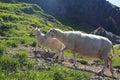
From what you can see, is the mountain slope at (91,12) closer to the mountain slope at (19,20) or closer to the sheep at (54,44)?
the mountain slope at (19,20)

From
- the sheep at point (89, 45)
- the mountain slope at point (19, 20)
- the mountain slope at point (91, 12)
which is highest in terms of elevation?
the sheep at point (89, 45)

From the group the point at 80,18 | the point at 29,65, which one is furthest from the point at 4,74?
the point at 80,18

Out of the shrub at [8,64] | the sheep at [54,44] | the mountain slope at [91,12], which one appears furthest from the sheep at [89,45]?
the mountain slope at [91,12]

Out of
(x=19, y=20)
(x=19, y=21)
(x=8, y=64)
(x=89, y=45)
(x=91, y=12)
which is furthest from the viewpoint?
(x=91, y=12)

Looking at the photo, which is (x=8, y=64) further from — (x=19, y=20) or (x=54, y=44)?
(x=19, y=20)

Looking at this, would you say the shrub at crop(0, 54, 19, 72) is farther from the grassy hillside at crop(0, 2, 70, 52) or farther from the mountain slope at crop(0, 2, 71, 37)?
the mountain slope at crop(0, 2, 71, 37)

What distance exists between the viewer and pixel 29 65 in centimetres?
1892

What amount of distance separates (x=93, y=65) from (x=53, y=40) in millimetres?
4055

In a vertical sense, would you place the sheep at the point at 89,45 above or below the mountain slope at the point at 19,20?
above

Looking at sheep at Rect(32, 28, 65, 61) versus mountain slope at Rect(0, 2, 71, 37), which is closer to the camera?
sheep at Rect(32, 28, 65, 61)

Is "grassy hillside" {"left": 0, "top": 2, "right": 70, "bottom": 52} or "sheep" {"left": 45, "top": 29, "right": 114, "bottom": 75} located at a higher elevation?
"sheep" {"left": 45, "top": 29, "right": 114, "bottom": 75}

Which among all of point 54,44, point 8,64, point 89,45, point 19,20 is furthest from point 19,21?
point 8,64

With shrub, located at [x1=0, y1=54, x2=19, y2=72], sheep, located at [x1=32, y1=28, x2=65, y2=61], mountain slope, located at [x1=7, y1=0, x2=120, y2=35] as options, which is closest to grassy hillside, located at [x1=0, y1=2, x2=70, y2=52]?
sheep, located at [x1=32, y1=28, x2=65, y2=61]

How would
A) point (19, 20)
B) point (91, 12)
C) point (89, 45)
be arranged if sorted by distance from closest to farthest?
point (89, 45) < point (19, 20) < point (91, 12)
